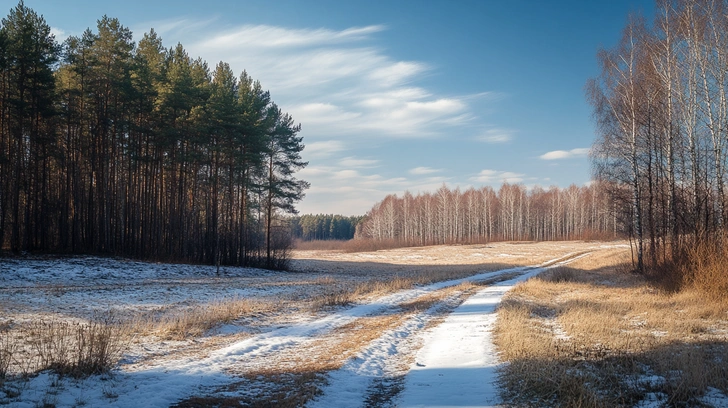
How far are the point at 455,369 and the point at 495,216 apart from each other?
103118 mm

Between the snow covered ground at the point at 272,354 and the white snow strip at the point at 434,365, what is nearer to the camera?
the snow covered ground at the point at 272,354

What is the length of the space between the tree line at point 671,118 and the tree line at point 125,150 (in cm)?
2485

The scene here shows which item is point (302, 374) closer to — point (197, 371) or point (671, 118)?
point (197, 371)

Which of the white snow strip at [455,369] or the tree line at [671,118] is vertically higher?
the tree line at [671,118]

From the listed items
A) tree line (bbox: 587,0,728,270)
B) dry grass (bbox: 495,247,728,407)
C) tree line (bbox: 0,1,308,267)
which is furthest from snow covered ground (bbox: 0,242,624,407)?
tree line (bbox: 0,1,308,267)

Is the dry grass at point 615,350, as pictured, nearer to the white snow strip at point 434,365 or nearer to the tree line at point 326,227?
the white snow strip at point 434,365

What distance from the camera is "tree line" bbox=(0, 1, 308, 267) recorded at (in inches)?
1115

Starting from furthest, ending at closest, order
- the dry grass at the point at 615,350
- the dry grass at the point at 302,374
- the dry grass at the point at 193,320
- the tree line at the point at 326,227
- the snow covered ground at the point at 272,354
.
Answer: the tree line at the point at 326,227
the dry grass at the point at 193,320
the snow covered ground at the point at 272,354
the dry grass at the point at 302,374
the dry grass at the point at 615,350

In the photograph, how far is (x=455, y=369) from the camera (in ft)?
24.9

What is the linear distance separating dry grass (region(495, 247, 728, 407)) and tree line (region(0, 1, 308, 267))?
27.6 metres

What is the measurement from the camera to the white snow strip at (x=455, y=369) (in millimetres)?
6023

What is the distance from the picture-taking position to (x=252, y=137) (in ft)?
115

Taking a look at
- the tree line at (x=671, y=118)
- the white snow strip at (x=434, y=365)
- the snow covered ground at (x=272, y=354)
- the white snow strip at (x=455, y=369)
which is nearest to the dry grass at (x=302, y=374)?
the snow covered ground at (x=272, y=354)

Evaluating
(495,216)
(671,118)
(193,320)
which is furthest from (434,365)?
(495,216)
